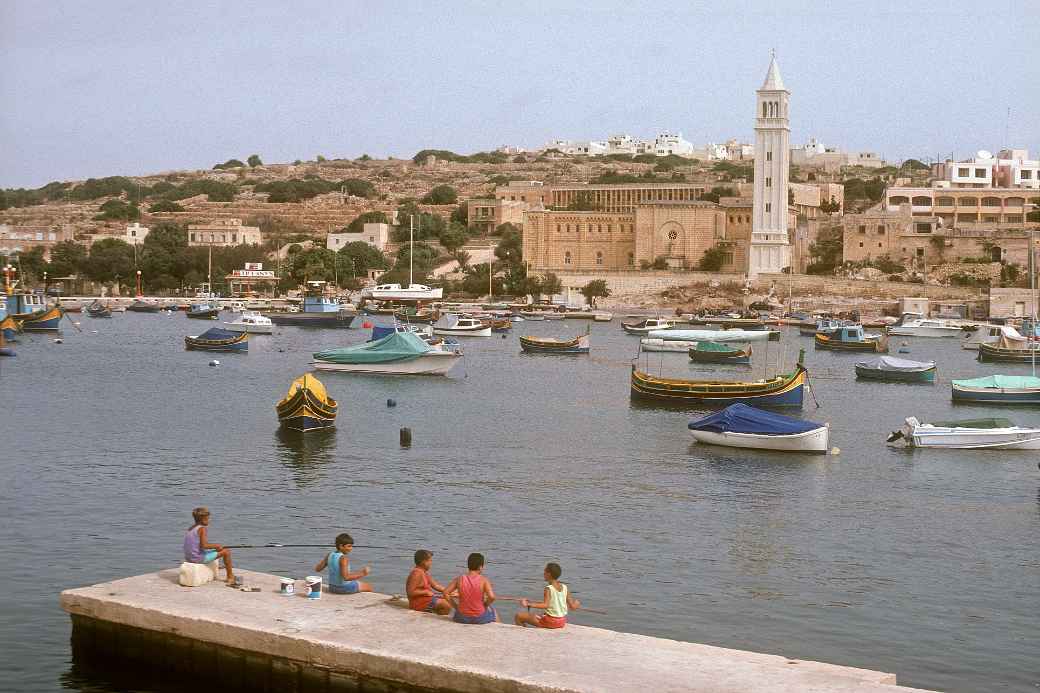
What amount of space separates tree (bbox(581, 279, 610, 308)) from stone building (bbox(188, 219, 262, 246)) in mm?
34209

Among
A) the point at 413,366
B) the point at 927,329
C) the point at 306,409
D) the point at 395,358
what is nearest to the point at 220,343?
the point at 395,358

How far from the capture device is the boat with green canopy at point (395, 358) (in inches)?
1857

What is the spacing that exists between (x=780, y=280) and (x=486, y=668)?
271ft

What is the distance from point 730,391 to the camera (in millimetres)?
38281

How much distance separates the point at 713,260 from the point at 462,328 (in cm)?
3299

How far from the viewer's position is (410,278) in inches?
3944

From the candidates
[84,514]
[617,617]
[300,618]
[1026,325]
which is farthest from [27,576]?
[1026,325]

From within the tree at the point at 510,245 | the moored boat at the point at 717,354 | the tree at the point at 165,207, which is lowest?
the moored boat at the point at 717,354

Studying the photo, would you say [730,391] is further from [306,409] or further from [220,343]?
[220,343]

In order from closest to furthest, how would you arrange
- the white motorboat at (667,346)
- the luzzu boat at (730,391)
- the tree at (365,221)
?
the luzzu boat at (730,391) → the white motorboat at (667,346) → the tree at (365,221)

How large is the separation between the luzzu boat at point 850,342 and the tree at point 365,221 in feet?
208

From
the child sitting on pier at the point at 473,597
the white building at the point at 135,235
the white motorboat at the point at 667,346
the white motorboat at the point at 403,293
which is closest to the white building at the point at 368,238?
the white building at the point at 135,235

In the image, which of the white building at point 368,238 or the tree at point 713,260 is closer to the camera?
the tree at point 713,260

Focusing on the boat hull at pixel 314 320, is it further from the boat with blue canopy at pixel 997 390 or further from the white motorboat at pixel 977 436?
the white motorboat at pixel 977 436
